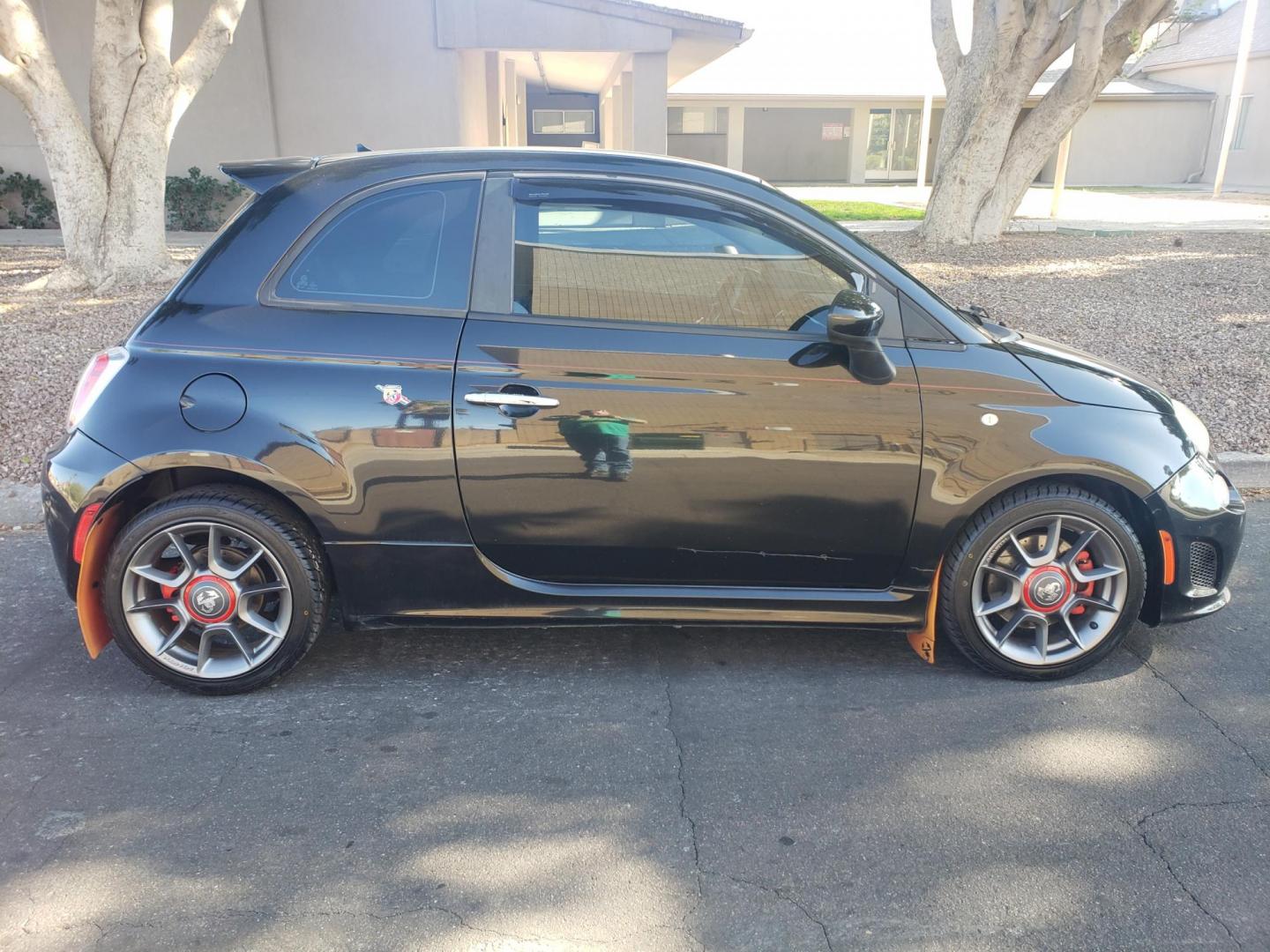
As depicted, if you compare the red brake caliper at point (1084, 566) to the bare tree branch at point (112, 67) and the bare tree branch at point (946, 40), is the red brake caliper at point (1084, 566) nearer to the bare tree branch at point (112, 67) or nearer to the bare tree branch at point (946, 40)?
the bare tree branch at point (112, 67)

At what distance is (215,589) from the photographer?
11.2 feet

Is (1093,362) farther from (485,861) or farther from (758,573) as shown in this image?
(485,861)

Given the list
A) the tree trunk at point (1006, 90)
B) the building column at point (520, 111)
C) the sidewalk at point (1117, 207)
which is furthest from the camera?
the building column at point (520, 111)

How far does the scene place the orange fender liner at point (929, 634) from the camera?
3572 millimetres

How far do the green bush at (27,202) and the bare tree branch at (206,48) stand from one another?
23.0ft

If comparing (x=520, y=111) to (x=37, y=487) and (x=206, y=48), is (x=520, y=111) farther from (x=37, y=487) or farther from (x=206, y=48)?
(x=37, y=487)

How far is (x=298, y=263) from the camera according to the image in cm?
343

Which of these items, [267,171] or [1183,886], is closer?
[1183,886]

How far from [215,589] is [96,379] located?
2.70ft

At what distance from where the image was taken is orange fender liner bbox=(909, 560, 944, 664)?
11.7 ft

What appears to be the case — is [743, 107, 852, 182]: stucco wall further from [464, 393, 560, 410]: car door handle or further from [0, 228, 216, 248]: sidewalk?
[464, 393, 560, 410]: car door handle

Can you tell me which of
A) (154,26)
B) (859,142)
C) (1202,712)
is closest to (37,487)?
(1202,712)

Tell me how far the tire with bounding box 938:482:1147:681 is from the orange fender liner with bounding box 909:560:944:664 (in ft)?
0.08

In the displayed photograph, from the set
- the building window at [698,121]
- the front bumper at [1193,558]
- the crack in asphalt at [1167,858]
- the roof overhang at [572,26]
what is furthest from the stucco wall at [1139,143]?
the crack in asphalt at [1167,858]
